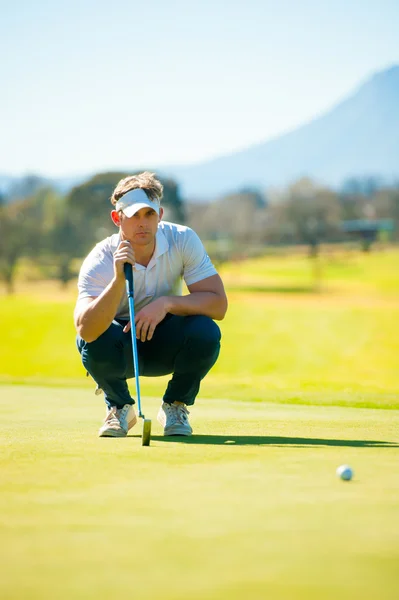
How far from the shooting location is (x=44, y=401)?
659 centimetres

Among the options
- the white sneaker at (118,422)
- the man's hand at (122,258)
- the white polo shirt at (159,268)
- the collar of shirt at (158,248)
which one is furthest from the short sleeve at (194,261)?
the white sneaker at (118,422)

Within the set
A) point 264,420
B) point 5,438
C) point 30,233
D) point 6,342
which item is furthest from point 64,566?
point 30,233

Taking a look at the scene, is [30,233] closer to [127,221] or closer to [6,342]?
[6,342]

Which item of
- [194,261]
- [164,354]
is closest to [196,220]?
[194,261]

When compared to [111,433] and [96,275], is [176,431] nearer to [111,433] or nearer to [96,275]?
[111,433]

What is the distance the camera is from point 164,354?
194 inches

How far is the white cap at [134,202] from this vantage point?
4.66 metres

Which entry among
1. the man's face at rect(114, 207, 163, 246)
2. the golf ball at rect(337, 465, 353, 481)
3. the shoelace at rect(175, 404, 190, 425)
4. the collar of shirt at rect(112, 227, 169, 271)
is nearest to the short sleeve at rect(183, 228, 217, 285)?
the collar of shirt at rect(112, 227, 169, 271)

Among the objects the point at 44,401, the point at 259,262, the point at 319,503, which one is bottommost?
the point at 259,262

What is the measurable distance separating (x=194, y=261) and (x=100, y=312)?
2.24 feet

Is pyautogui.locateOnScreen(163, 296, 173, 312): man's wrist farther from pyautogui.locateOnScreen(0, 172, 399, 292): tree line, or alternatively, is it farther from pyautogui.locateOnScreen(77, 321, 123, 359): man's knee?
pyautogui.locateOnScreen(0, 172, 399, 292): tree line

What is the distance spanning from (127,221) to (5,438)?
122 cm

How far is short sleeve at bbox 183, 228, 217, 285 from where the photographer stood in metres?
4.95

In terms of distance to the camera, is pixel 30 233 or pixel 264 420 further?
pixel 30 233
